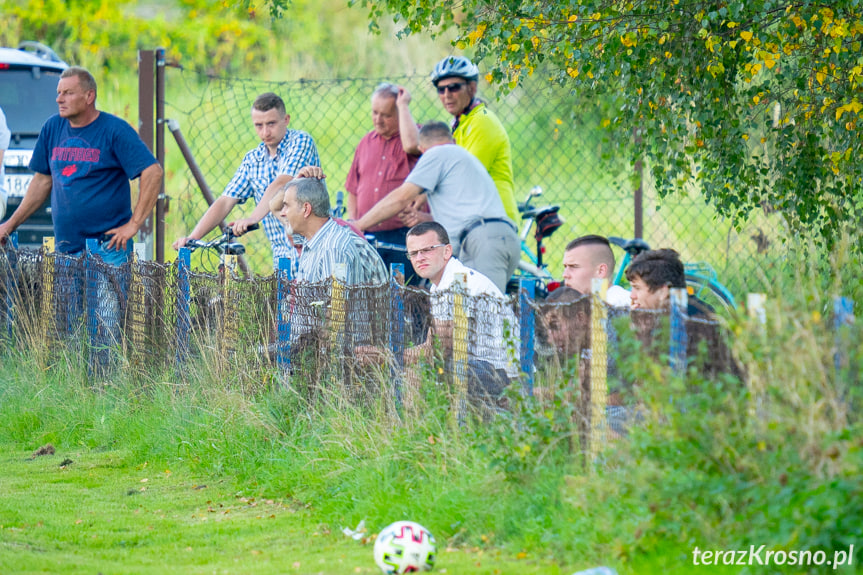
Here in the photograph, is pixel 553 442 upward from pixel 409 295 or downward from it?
downward

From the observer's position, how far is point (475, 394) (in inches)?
222

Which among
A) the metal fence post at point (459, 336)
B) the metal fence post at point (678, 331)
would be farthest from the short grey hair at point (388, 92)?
the metal fence post at point (678, 331)

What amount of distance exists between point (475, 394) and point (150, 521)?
1690 millimetres

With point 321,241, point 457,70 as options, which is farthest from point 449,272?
point 457,70

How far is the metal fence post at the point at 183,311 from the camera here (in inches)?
291

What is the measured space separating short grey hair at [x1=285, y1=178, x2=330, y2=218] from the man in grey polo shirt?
67 cm

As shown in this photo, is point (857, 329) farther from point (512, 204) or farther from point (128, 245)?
point (128, 245)

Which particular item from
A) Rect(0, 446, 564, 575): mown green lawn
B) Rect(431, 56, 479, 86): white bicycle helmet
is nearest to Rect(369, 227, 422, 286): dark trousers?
Rect(431, 56, 479, 86): white bicycle helmet

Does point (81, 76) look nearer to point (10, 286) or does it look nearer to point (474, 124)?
point (10, 286)

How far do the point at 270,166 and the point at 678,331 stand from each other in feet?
15.0

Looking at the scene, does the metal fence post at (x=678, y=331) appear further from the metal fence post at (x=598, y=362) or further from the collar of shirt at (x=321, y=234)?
the collar of shirt at (x=321, y=234)

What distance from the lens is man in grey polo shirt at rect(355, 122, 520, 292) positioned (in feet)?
24.7

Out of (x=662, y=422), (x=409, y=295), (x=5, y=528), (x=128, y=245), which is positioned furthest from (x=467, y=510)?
(x=128, y=245)

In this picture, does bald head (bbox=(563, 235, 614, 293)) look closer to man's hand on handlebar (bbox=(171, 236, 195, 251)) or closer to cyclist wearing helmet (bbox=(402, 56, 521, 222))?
cyclist wearing helmet (bbox=(402, 56, 521, 222))
